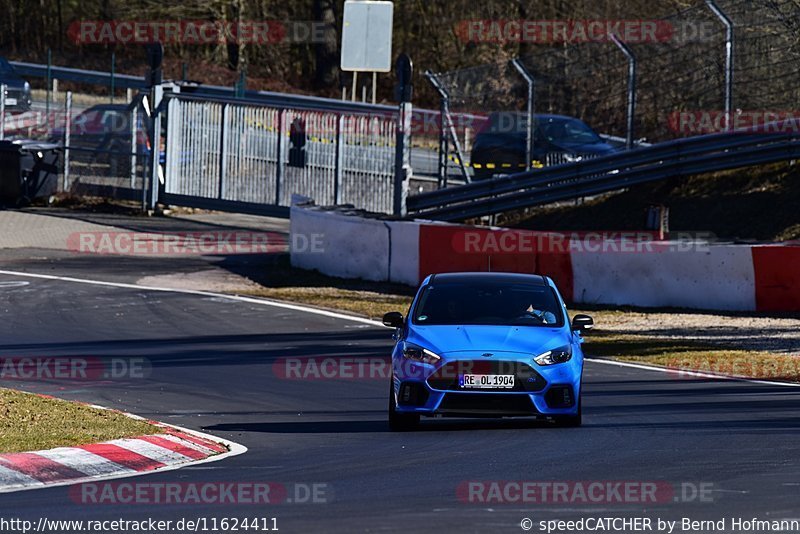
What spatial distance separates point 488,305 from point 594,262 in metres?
8.81

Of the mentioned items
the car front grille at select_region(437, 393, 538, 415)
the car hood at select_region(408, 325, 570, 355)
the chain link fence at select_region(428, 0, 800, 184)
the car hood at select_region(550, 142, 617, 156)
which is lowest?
the car front grille at select_region(437, 393, 538, 415)

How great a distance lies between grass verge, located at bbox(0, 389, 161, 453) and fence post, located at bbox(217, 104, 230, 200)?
18.9 m

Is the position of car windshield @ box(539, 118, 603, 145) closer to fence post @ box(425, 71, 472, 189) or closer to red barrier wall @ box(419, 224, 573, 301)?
fence post @ box(425, 71, 472, 189)

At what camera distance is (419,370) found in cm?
1200

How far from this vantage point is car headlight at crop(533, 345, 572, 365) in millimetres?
11994

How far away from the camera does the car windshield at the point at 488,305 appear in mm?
12797

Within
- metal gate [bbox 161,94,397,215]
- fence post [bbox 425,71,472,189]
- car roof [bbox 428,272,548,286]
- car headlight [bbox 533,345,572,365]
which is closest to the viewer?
car headlight [bbox 533,345,572,365]

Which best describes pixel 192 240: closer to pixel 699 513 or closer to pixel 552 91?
pixel 552 91

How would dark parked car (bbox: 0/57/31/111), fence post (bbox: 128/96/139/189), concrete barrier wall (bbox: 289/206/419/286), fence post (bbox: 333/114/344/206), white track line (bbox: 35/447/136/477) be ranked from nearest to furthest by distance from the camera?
1. white track line (bbox: 35/447/136/477)
2. concrete barrier wall (bbox: 289/206/419/286)
3. fence post (bbox: 333/114/344/206)
4. fence post (bbox: 128/96/139/189)
5. dark parked car (bbox: 0/57/31/111)

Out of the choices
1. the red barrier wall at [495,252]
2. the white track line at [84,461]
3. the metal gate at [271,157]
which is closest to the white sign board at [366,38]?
the metal gate at [271,157]

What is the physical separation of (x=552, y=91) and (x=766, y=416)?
14.3m

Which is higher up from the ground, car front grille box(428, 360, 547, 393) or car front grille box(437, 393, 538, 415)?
car front grille box(428, 360, 547, 393)

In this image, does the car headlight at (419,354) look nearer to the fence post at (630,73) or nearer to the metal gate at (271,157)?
the fence post at (630,73)

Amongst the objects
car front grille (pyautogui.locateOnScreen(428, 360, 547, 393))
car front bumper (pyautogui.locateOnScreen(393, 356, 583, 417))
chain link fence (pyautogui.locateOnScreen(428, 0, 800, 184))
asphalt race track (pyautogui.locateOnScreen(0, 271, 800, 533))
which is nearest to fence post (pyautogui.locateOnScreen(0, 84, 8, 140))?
chain link fence (pyautogui.locateOnScreen(428, 0, 800, 184))
